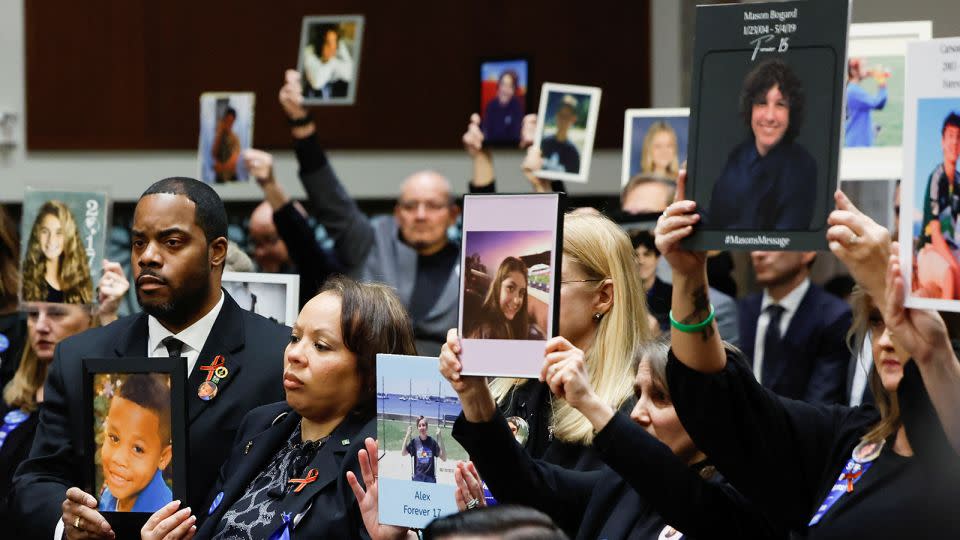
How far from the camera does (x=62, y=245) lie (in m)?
5.00

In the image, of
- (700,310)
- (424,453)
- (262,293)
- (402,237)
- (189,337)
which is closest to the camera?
(700,310)

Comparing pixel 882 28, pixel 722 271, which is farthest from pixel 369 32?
pixel 882 28

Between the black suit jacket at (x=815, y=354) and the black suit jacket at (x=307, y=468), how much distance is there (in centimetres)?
246

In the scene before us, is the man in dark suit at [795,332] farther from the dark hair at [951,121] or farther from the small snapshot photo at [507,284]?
the dark hair at [951,121]

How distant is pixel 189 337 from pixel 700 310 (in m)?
1.81

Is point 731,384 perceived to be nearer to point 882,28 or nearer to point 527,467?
point 527,467

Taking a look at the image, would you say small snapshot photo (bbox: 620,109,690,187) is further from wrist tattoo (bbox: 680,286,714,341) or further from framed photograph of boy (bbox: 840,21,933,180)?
wrist tattoo (bbox: 680,286,714,341)

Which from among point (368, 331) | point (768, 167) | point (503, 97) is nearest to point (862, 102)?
point (368, 331)

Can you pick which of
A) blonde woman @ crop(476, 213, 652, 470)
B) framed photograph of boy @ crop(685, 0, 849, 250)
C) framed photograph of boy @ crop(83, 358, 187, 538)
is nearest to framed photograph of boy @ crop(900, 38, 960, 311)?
framed photograph of boy @ crop(685, 0, 849, 250)

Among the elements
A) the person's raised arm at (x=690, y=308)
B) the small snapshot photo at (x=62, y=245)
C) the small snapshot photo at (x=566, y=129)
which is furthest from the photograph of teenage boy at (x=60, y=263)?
the person's raised arm at (x=690, y=308)

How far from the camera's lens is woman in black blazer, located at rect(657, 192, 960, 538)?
8.45 feet

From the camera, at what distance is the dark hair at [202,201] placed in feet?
13.7

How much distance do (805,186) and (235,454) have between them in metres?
1.87

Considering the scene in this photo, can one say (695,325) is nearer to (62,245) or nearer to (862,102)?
(862,102)
